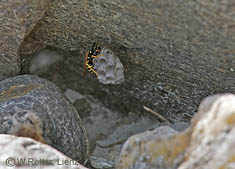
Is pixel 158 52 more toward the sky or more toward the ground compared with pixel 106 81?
more toward the sky

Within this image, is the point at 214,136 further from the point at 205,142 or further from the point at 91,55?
the point at 91,55

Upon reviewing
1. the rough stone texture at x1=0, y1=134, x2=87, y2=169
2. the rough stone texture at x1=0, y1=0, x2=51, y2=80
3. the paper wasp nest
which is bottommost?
the rough stone texture at x1=0, y1=134, x2=87, y2=169

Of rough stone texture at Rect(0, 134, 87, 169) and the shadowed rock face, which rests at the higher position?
the shadowed rock face

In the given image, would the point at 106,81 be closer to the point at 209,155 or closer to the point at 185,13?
the point at 185,13

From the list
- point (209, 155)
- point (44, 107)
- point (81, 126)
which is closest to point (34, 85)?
point (44, 107)

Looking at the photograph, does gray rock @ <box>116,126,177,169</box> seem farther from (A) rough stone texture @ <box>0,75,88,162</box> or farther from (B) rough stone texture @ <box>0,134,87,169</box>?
(A) rough stone texture @ <box>0,75,88,162</box>

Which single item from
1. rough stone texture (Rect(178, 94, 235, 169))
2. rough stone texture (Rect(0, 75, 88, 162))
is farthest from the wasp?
rough stone texture (Rect(178, 94, 235, 169))

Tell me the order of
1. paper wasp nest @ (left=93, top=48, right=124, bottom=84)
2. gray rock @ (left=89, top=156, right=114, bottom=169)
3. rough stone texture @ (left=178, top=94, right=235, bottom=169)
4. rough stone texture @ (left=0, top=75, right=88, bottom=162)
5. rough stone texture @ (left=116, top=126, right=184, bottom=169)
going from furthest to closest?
gray rock @ (left=89, top=156, right=114, bottom=169), paper wasp nest @ (left=93, top=48, right=124, bottom=84), rough stone texture @ (left=0, top=75, right=88, bottom=162), rough stone texture @ (left=116, top=126, right=184, bottom=169), rough stone texture @ (left=178, top=94, right=235, bottom=169)

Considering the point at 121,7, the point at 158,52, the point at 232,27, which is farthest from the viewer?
the point at 158,52
